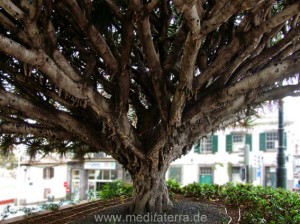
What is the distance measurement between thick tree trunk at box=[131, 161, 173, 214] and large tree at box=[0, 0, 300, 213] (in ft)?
0.05

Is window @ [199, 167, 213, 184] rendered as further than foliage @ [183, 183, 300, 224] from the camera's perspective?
Yes

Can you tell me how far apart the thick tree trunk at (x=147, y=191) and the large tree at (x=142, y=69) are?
0.02 meters

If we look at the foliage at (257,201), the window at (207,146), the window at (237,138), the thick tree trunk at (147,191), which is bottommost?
the foliage at (257,201)

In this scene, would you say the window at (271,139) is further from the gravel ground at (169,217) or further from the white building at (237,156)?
the gravel ground at (169,217)

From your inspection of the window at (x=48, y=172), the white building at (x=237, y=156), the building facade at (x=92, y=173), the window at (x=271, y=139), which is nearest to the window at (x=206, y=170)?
the white building at (x=237, y=156)

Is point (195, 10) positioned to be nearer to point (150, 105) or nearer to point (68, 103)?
point (68, 103)

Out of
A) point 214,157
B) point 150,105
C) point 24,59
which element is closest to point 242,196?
point 150,105

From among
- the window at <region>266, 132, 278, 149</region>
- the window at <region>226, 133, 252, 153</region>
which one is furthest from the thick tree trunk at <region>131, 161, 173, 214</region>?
the window at <region>226, 133, 252, 153</region>

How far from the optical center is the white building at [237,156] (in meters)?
23.1

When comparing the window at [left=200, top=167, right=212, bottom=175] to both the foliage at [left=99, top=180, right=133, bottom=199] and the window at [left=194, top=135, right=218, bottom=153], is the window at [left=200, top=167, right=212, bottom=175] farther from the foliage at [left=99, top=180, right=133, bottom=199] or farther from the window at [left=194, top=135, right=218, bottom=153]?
the foliage at [left=99, top=180, right=133, bottom=199]

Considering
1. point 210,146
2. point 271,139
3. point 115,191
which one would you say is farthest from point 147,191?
point 210,146

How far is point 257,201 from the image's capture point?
642 cm

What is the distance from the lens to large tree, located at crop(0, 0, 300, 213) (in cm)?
356

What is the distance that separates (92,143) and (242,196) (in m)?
3.37
